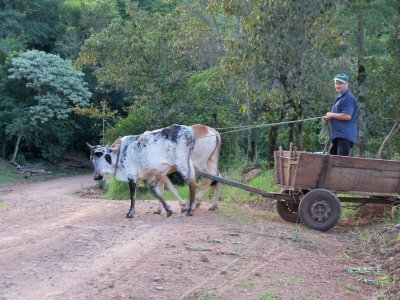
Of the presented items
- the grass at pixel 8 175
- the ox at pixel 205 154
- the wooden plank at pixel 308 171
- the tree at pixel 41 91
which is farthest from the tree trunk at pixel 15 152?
the wooden plank at pixel 308 171

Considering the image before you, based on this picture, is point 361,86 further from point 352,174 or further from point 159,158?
point 159,158

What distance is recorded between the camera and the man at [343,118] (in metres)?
9.32

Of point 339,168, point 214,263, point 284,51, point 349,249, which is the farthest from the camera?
point 284,51

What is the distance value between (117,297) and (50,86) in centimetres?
2618

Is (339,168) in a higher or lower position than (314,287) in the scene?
higher

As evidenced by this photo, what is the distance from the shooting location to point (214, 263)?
6.70 m

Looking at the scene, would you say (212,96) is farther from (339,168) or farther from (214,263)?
(214,263)

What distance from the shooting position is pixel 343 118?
927cm

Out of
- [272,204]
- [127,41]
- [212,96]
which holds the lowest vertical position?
[272,204]

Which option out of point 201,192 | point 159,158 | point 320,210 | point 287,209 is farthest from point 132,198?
point 320,210

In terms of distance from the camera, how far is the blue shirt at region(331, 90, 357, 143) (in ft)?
30.6

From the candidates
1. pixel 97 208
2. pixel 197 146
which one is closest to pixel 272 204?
pixel 197 146

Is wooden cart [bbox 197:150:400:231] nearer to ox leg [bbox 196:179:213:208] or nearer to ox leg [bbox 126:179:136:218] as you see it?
ox leg [bbox 196:179:213:208]

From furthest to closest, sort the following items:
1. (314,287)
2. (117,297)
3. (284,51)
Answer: (284,51) → (314,287) → (117,297)
